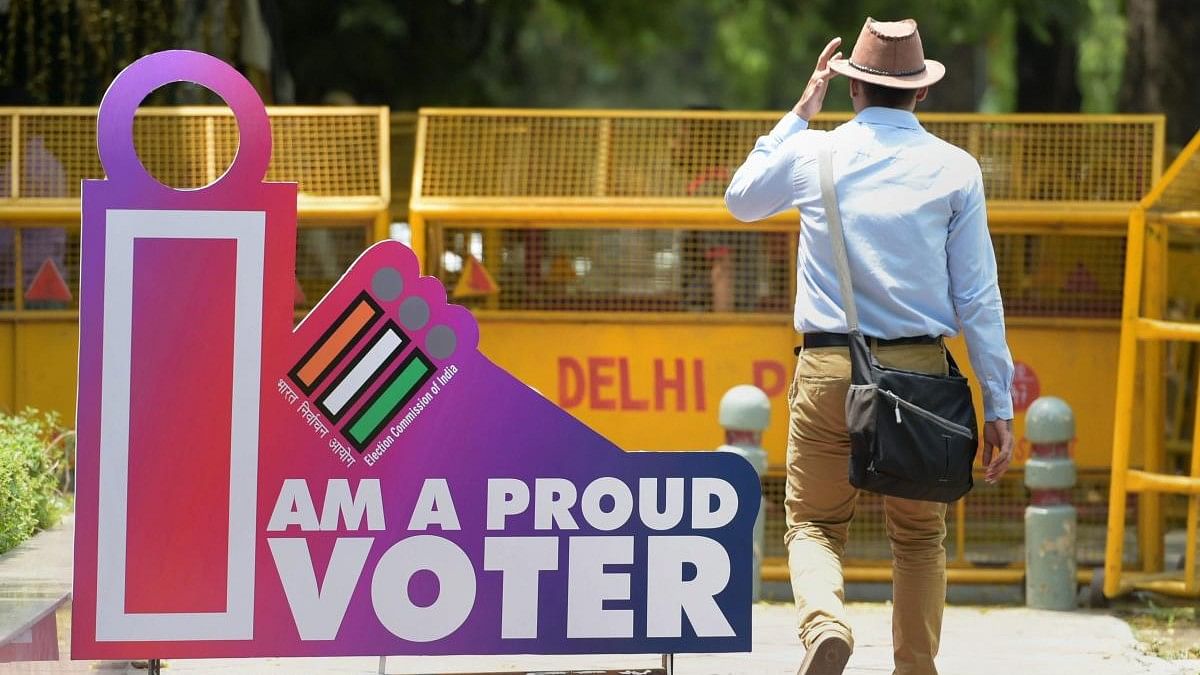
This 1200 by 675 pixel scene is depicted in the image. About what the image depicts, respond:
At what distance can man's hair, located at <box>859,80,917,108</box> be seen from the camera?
186 inches

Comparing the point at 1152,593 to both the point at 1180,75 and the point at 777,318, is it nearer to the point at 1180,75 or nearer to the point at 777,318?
the point at 777,318

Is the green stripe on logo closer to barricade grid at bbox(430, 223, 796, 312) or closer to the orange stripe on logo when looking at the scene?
the orange stripe on logo

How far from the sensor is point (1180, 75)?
1209 centimetres

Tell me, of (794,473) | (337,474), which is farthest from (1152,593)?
(337,474)

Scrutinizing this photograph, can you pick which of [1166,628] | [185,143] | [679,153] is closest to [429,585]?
[1166,628]

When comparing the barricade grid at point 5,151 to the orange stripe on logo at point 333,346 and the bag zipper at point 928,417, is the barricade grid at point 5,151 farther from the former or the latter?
the bag zipper at point 928,417

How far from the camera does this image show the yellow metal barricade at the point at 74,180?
25.3ft

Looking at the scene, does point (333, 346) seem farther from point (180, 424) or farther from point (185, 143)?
point (185, 143)

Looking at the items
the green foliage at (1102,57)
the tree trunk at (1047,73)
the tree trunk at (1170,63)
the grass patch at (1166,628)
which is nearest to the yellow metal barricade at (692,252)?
the grass patch at (1166,628)

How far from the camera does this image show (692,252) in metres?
7.84

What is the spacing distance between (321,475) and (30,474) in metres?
2.53

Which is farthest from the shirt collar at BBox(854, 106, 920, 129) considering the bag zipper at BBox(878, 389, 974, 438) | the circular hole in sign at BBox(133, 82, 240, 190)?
the circular hole in sign at BBox(133, 82, 240, 190)

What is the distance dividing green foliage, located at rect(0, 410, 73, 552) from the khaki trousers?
9.30 feet

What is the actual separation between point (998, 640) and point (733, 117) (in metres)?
2.76
